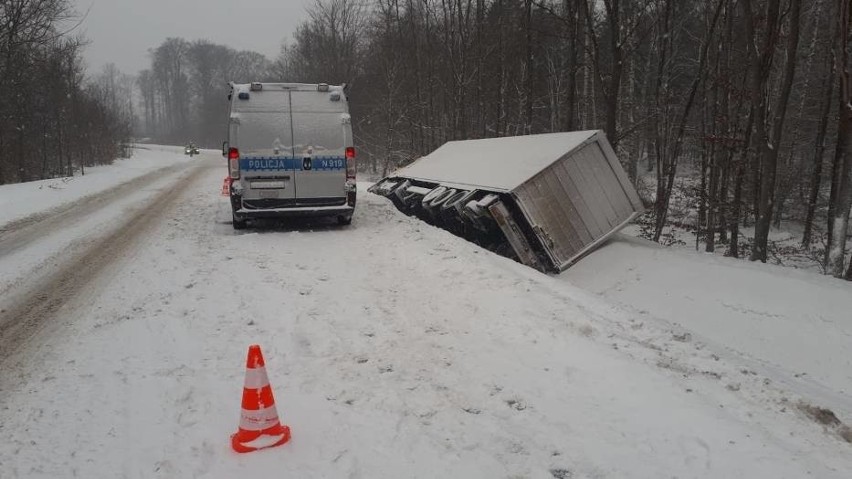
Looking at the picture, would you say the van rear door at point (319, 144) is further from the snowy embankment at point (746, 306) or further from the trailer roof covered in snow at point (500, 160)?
the snowy embankment at point (746, 306)

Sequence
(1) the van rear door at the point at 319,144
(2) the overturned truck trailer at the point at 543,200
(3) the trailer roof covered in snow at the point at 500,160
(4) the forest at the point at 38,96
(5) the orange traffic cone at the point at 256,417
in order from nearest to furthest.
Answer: (5) the orange traffic cone at the point at 256,417, (2) the overturned truck trailer at the point at 543,200, (3) the trailer roof covered in snow at the point at 500,160, (1) the van rear door at the point at 319,144, (4) the forest at the point at 38,96

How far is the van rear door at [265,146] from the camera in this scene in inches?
359

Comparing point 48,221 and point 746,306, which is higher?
point 48,221

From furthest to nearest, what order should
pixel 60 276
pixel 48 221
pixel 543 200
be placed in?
1. pixel 48 221
2. pixel 543 200
3. pixel 60 276

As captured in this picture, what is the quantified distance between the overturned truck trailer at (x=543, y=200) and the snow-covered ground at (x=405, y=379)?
1.91 metres

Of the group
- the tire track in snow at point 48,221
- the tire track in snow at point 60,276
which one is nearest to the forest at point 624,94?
the tire track in snow at point 48,221

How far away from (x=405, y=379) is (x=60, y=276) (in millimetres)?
5504

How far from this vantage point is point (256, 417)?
3.09m

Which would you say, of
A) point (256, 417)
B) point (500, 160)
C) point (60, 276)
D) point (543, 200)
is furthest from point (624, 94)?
point (256, 417)

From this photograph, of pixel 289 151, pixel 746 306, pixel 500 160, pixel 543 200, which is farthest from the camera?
pixel 500 160

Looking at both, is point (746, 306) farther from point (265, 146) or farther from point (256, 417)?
point (265, 146)

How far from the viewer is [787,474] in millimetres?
2998

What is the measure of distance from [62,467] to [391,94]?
2519 cm

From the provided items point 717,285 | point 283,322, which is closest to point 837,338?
point 717,285
